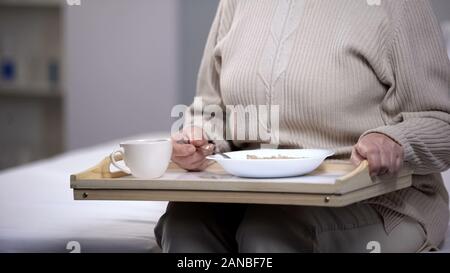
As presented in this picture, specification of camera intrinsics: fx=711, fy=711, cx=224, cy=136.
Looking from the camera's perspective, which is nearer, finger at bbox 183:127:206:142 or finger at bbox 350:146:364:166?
finger at bbox 350:146:364:166

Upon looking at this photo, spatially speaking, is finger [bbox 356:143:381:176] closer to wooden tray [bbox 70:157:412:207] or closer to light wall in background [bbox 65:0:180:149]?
wooden tray [bbox 70:157:412:207]

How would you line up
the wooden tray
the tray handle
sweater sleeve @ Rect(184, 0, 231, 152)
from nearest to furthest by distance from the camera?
the wooden tray < the tray handle < sweater sleeve @ Rect(184, 0, 231, 152)

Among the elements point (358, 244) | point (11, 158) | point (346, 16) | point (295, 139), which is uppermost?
point (346, 16)

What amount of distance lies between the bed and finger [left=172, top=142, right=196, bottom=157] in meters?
0.20

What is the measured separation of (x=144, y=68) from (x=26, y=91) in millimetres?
719

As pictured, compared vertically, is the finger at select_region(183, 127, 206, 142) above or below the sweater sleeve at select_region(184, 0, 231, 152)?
below

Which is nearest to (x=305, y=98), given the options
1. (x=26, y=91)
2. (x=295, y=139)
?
(x=295, y=139)

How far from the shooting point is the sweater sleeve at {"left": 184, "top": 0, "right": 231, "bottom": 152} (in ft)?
3.47

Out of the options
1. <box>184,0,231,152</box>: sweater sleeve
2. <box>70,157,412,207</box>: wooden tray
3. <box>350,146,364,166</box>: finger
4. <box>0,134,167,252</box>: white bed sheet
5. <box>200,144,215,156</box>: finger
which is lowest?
<box>0,134,167,252</box>: white bed sheet

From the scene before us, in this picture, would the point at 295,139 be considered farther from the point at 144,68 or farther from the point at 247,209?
the point at 144,68

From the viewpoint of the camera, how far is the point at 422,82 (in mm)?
910

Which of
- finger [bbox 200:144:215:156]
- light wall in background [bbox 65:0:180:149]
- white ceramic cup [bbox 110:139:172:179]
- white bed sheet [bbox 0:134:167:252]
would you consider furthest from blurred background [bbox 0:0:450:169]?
Answer: white ceramic cup [bbox 110:139:172:179]

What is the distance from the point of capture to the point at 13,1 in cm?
288
